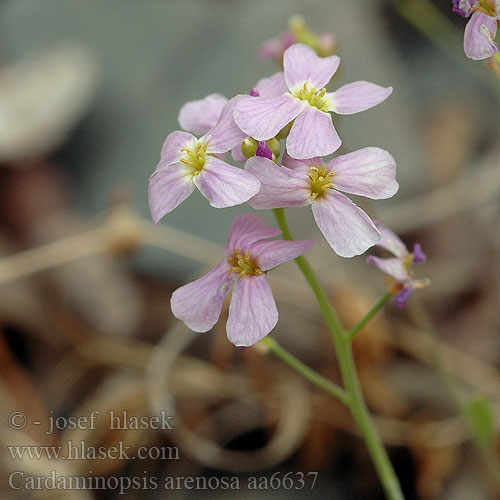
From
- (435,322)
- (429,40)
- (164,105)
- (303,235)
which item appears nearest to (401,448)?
(435,322)

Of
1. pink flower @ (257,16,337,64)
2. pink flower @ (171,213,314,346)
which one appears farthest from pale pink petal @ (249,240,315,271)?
pink flower @ (257,16,337,64)

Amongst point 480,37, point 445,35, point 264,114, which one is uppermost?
point 480,37

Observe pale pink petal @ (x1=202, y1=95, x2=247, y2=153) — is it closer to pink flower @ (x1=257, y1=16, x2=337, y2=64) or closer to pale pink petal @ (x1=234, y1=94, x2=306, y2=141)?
pale pink petal @ (x1=234, y1=94, x2=306, y2=141)

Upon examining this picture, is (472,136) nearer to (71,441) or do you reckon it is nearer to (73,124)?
(73,124)

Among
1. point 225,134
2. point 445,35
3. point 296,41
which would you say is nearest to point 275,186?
point 225,134

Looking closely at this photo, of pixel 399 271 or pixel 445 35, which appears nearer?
pixel 399 271

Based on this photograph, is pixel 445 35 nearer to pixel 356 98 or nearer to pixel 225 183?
pixel 356 98
